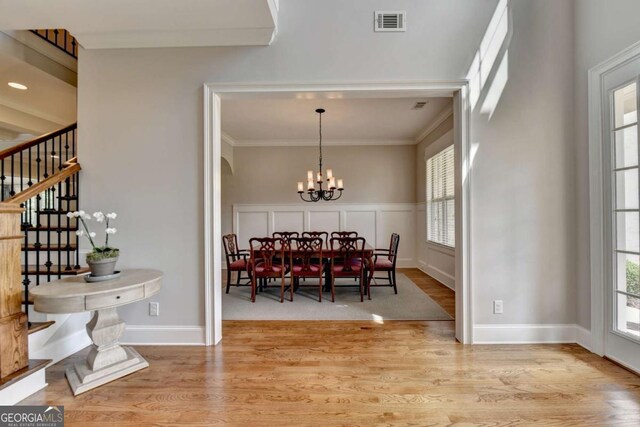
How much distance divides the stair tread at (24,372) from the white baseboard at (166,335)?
698 mm

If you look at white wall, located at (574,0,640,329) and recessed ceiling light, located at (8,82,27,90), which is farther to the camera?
recessed ceiling light, located at (8,82,27,90)

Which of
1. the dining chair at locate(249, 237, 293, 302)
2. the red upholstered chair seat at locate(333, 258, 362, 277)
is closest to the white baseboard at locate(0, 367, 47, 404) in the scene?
the dining chair at locate(249, 237, 293, 302)

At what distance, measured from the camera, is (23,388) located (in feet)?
6.28

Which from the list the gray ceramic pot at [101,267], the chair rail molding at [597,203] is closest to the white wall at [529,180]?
the chair rail molding at [597,203]

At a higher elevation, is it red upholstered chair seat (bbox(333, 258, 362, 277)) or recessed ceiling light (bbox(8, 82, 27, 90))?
recessed ceiling light (bbox(8, 82, 27, 90))

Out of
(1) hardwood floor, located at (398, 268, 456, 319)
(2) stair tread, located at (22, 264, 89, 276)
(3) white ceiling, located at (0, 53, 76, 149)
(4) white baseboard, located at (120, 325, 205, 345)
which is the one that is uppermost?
(3) white ceiling, located at (0, 53, 76, 149)

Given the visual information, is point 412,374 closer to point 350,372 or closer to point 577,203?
point 350,372

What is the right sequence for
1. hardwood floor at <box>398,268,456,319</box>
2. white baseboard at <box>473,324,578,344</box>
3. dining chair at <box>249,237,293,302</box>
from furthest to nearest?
dining chair at <box>249,237,293,302</box>, hardwood floor at <box>398,268,456,319</box>, white baseboard at <box>473,324,578,344</box>

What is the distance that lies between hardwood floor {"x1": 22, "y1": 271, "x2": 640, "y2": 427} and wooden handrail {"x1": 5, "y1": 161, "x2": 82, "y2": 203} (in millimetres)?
1297

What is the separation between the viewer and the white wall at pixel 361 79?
8.89 feet

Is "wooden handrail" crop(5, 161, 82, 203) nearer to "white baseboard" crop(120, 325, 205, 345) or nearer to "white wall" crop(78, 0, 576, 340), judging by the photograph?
"white wall" crop(78, 0, 576, 340)

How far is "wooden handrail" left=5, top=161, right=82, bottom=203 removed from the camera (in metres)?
2.16

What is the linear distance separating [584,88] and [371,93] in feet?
5.89

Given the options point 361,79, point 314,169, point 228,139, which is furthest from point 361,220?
point 361,79
